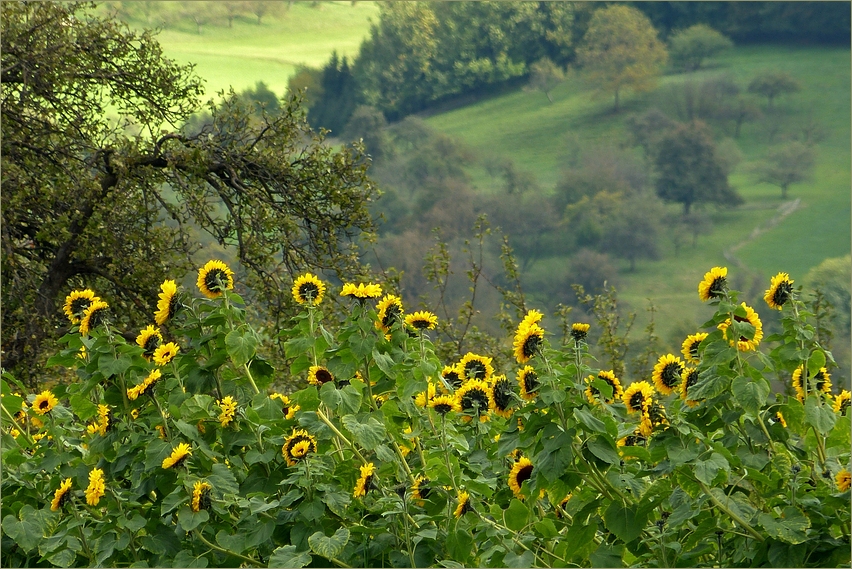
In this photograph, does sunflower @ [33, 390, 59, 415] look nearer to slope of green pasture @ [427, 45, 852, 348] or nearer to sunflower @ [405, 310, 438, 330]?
sunflower @ [405, 310, 438, 330]

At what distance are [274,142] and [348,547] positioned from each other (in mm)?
6083

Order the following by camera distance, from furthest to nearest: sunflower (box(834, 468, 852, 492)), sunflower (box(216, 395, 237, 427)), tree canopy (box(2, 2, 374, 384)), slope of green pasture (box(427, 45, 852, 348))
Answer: slope of green pasture (box(427, 45, 852, 348)) < tree canopy (box(2, 2, 374, 384)) < sunflower (box(216, 395, 237, 427)) < sunflower (box(834, 468, 852, 492))

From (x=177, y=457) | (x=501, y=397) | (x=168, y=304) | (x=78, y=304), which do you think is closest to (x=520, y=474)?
(x=501, y=397)

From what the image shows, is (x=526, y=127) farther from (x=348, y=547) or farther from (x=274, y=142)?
(x=348, y=547)

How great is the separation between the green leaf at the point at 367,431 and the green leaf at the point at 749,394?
96 cm

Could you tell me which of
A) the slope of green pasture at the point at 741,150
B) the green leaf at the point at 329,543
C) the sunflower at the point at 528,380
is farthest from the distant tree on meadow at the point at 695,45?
the green leaf at the point at 329,543

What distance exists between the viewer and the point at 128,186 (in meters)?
8.07

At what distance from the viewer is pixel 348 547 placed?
2.52 m

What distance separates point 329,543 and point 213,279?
884 millimetres

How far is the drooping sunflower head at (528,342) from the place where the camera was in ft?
7.53

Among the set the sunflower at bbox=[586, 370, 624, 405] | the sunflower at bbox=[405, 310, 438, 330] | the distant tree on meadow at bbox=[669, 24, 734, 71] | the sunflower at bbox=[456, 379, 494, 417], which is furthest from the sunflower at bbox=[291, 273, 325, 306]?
the distant tree on meadow at bbox=[669, 24, 734, 71]

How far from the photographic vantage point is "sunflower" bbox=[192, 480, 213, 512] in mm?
2477

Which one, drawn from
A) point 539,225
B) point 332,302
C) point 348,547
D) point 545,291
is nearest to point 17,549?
point 348,547

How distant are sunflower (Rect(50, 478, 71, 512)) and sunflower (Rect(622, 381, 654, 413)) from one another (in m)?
1.62
